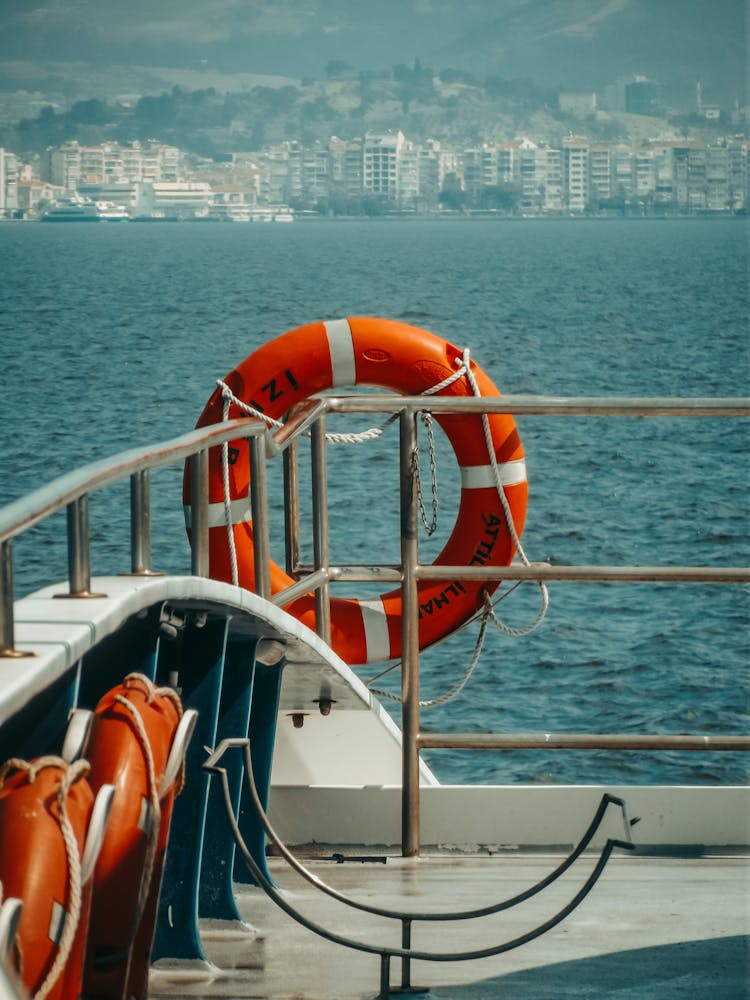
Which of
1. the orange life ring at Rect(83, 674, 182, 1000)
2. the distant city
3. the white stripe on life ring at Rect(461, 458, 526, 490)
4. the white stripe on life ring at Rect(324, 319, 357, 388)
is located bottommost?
the orange life ring at Rect(83, 674, 182, 1000)

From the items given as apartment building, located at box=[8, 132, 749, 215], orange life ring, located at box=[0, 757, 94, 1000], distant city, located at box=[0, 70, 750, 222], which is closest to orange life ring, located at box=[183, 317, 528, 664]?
orange life ring, located at box=[0, 757, 94, 1000]

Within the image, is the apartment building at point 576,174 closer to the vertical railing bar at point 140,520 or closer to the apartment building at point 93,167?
the apartment building at point 93,167

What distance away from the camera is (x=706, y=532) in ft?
43.7

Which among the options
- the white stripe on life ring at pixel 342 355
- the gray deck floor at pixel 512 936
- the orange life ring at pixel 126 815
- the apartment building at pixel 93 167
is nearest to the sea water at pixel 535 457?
the white stripe on life ring at pixel 342 355

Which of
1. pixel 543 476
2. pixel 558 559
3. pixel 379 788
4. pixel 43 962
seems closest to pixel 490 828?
pixel 379 788

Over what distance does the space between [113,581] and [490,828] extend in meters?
1.37

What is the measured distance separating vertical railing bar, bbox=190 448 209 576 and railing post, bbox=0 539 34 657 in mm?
665

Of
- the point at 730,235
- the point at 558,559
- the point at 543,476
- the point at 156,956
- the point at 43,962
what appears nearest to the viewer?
the point at 43,962

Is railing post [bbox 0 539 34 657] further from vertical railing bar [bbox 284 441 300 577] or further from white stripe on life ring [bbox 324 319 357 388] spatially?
white stripe on life ring [bbox 324 319 357 388]

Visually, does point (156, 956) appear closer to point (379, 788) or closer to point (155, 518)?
point (379, 788)

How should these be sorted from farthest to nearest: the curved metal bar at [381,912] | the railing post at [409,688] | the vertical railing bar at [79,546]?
1. the railing post at [409,688]
2. the curved metal bar at [381,912]
3. the vertical railing bar at [79,546]

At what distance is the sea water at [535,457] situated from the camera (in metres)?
8.93

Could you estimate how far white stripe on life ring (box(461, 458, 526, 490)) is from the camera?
3.58 m

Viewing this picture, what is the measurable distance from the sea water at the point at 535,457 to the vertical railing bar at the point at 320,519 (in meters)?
0.81
